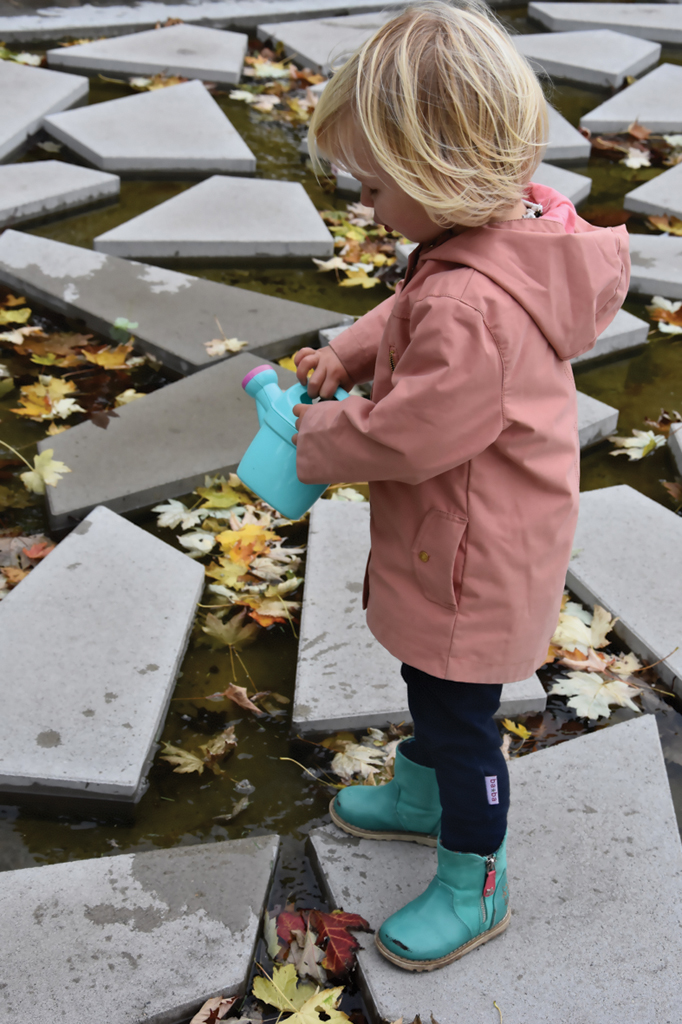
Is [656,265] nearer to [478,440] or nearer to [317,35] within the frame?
[478,440]

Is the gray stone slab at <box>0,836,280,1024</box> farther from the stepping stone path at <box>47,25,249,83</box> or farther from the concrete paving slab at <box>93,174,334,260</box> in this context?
the stepping stone path at <box>47,25,249,83</box>

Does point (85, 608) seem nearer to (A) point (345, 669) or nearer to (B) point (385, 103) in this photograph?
(A) point (345, 669)

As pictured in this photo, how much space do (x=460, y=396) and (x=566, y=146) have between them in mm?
3943

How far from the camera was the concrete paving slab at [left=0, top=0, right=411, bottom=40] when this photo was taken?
545cm

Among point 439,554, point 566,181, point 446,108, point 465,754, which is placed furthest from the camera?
point 566,181

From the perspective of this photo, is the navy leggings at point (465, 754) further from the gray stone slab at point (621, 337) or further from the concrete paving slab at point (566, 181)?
the concrete paving slab at point (566, 181)

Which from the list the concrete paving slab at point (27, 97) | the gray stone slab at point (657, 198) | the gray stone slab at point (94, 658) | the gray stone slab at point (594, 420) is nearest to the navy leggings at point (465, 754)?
the gray stone slab at point (94, 658)

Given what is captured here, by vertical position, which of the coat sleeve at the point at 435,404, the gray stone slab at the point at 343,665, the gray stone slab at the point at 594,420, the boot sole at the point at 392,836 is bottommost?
the boot sole at the point at 392,836

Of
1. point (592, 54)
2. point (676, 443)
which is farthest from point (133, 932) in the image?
point (592, 54)

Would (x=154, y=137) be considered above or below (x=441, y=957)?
above

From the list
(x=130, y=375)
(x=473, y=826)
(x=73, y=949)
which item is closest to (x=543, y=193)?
(x=473, y=826)

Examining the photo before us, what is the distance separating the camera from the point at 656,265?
3.77 meters

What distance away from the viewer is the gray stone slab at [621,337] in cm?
336

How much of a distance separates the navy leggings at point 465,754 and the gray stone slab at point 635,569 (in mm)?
852
